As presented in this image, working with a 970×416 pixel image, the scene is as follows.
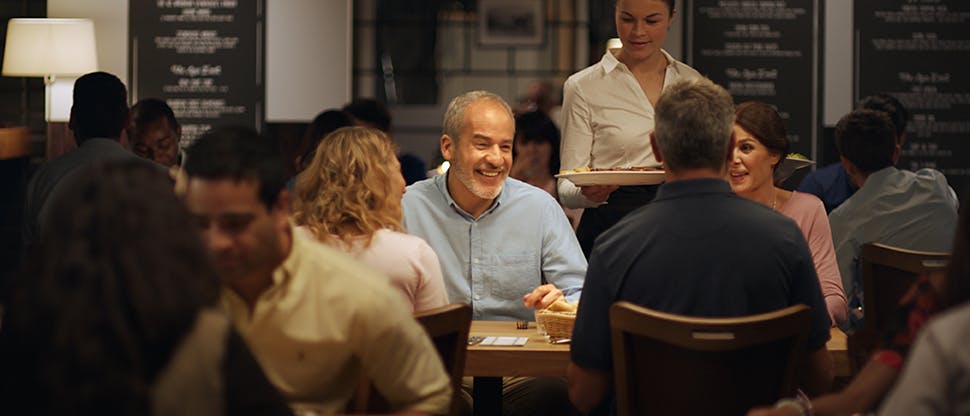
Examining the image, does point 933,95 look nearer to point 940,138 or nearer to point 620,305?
point 940,138

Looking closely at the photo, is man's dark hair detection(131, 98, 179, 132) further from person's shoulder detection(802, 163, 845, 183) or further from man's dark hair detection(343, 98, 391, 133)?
person's shoulder detection(802, 163, 845, 183)

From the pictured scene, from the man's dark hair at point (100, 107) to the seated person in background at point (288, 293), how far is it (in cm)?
266

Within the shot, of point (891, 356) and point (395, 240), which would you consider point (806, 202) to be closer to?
point (395, 240)

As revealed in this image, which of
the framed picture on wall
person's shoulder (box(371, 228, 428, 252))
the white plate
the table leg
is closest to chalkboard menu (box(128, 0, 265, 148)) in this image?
the framed picture on wall

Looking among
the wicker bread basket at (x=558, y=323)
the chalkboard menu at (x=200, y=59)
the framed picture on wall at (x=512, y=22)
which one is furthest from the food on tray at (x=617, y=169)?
the framed picture on wall at (x=512, y=22)

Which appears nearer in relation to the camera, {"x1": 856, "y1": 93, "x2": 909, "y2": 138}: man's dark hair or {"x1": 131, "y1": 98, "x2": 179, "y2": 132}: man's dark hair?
{"x1": 131, "y1": 98, "x2": 179, "y2": 132}: man's dark hair

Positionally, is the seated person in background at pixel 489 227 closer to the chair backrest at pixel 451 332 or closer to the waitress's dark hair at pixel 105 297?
the chair backrest at pixel 451 332

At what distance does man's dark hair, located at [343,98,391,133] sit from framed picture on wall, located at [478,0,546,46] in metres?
3.41

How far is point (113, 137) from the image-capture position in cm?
481

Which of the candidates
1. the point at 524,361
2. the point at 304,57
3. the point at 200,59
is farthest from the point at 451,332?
the point at 200,59

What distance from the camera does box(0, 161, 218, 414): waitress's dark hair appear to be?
5.65 ft

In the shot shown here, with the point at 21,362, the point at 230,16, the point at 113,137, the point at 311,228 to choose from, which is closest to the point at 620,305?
the point at 311,228

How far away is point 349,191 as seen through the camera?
11.1ft

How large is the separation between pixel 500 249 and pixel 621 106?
29.2 inches
